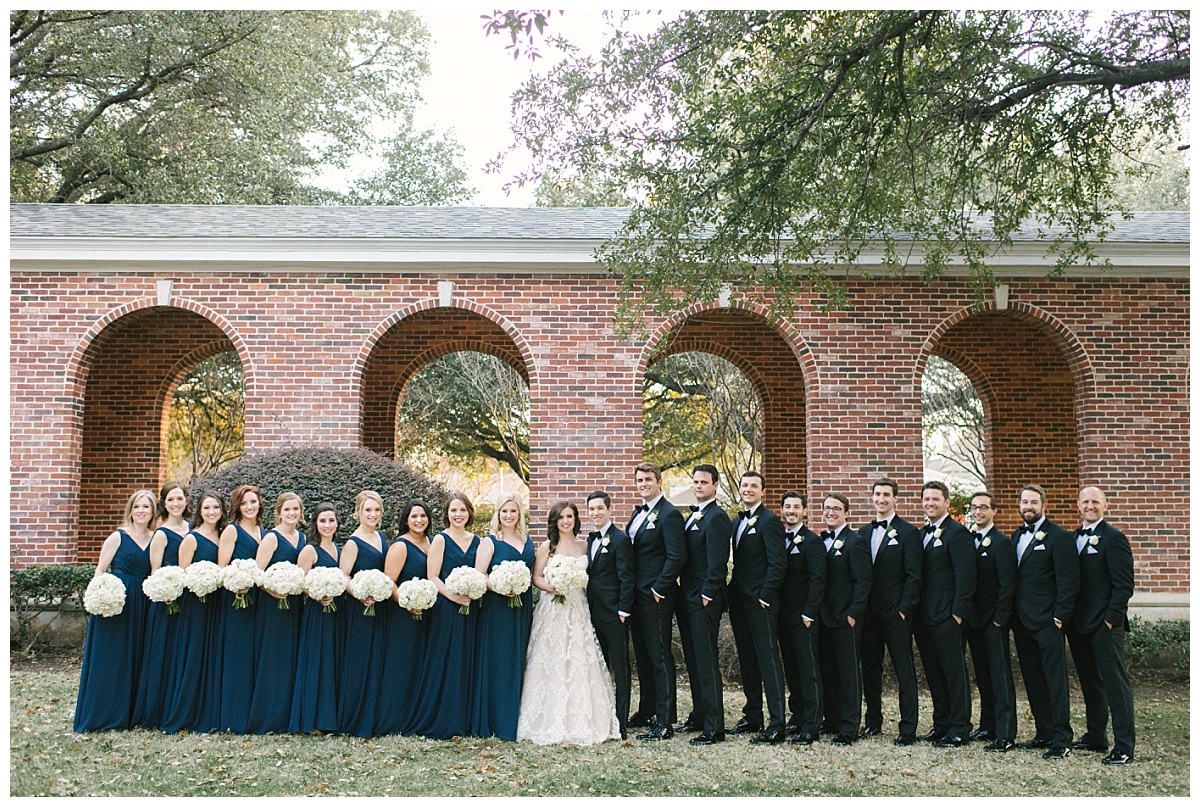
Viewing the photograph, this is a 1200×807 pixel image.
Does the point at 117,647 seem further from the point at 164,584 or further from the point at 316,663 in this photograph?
the point at 316,663

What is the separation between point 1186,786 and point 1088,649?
1033 mm

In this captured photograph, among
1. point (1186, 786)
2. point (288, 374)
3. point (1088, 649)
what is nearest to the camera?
point (1186, 786)

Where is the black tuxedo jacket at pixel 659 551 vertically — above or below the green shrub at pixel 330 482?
below

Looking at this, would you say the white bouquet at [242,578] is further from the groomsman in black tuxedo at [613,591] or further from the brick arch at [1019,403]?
the brick arch at [1019,403]

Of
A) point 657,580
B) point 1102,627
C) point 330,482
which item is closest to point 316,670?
point 657,580

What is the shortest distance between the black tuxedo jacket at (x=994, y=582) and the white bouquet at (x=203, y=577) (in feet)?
17.1

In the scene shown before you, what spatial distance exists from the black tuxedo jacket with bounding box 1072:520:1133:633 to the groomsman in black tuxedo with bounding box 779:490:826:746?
5.60ft

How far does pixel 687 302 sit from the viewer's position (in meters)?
9.86

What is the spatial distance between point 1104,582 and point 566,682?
12.0ft

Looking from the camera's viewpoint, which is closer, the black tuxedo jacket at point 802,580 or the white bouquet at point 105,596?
the white bouquet at point 105,596

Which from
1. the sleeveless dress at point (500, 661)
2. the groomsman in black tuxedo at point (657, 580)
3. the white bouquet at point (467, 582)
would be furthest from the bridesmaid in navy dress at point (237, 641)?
the groomsman in black tuxedo at point (657, 580)

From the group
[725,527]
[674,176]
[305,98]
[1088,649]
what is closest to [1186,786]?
[1088,649]

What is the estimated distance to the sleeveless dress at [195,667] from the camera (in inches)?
278

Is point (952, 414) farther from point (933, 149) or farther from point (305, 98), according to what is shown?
point (305, 98)
